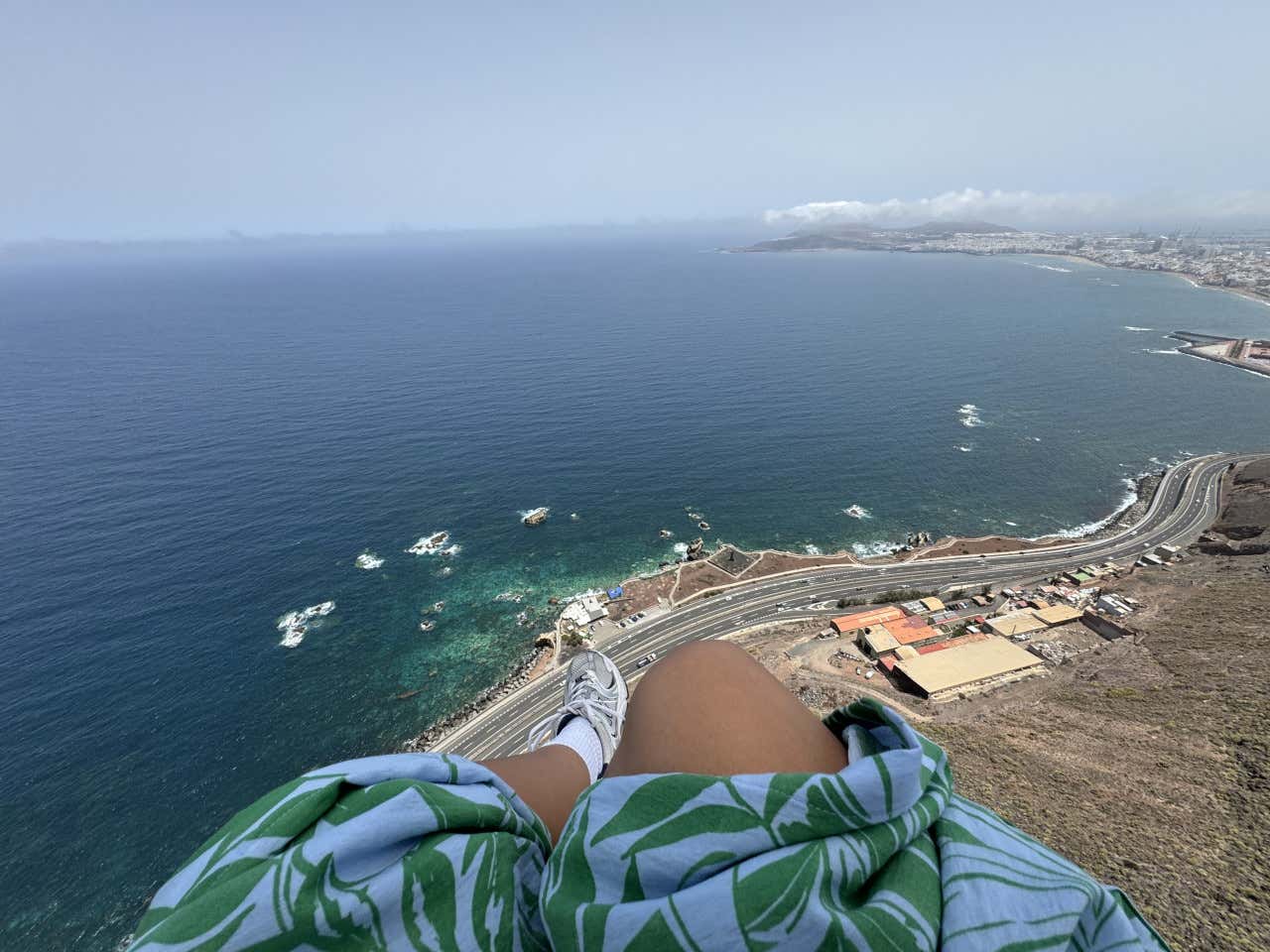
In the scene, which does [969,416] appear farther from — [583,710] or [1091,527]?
[583,710]

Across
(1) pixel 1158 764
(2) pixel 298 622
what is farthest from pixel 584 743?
(2) pixel 298 622

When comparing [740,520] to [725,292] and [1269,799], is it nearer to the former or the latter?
[1269,799]

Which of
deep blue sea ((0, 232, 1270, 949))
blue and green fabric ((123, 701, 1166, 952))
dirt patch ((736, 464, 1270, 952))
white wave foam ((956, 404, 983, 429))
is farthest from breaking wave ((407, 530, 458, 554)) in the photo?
white wave foam ((956, 404, 983, 429))

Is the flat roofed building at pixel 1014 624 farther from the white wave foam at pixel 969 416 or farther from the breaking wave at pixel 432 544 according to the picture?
the breaking wave at pixel 432 544

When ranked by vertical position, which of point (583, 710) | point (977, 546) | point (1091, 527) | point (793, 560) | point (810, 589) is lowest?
point (1091, 527)

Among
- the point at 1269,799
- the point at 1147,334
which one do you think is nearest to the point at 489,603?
the point at 1269,799

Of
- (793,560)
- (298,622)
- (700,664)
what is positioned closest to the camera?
(700,664)

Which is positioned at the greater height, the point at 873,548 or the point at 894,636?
the point at 894,636
